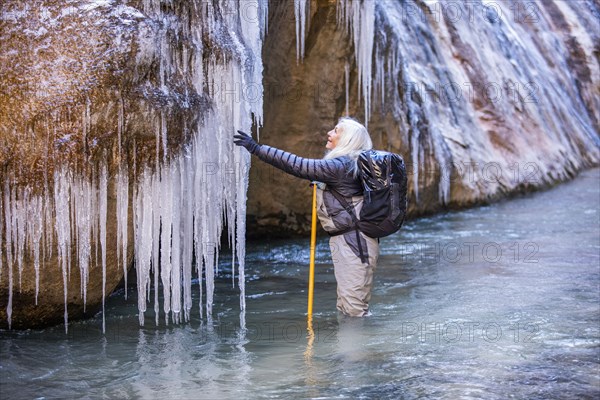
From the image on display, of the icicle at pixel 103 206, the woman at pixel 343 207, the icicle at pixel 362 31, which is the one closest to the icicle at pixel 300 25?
the icicle at pixel 362 31

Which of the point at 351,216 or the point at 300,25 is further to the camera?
the point at 300,25

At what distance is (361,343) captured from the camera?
6371 mm

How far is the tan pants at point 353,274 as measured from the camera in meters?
6.99

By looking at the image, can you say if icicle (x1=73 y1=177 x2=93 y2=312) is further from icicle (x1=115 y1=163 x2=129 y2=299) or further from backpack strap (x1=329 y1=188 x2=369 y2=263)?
backpack strap (x1=329 y1=188 x2=369 y2=263)

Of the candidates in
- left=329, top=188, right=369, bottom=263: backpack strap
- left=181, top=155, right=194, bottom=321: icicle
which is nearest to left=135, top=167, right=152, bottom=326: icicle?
left=181, top=155, right=194, bottom=321: icicle

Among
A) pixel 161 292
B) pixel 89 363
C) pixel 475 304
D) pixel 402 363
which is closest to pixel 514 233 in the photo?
pixel 475 304

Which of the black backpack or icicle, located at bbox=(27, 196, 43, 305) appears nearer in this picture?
icicle, located at bbox=(27, 196, 43, 305)

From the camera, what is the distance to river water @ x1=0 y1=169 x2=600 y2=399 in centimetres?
530

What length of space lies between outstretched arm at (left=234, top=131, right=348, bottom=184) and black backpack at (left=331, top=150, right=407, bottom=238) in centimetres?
20

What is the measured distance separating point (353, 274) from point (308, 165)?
3.32 ft

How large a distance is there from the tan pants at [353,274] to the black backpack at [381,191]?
0.20 meters

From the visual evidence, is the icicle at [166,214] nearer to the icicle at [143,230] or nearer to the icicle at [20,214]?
the icicle at [143,230]

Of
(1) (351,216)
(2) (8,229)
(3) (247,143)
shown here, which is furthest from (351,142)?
(2) (8,229)

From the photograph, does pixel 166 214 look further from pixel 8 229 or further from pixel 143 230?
pixel 8 229
